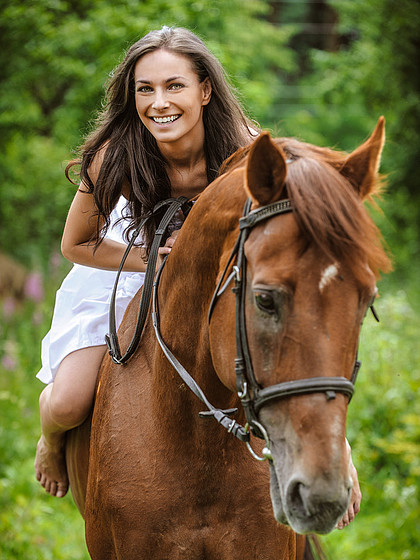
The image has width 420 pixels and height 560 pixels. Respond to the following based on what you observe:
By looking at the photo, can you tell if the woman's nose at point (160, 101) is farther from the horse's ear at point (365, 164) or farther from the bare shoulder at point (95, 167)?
the horse's ear at point (365, 164)

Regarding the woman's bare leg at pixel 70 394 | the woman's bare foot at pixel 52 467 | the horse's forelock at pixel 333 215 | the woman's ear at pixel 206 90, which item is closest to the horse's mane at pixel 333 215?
the horse's forelock at pixel 333 215

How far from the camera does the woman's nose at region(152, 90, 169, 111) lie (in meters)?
2.89

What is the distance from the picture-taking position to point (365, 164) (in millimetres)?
2131

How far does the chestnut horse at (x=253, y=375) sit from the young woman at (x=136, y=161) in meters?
0.25

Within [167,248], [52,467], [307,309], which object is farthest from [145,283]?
[52,467]

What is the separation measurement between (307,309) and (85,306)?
174 centimetres

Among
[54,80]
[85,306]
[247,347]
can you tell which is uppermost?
[247,347]

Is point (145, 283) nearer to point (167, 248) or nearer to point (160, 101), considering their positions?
point (167, 248)

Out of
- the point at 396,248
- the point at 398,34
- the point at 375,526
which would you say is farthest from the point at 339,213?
the point at 396,248

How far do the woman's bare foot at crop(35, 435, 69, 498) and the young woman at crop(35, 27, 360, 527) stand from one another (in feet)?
0.58

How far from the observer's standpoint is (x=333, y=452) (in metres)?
1.82

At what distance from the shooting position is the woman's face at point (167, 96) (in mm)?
2928

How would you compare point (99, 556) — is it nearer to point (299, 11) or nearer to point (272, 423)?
point (272, 423)

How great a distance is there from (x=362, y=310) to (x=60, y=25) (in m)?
8.18
